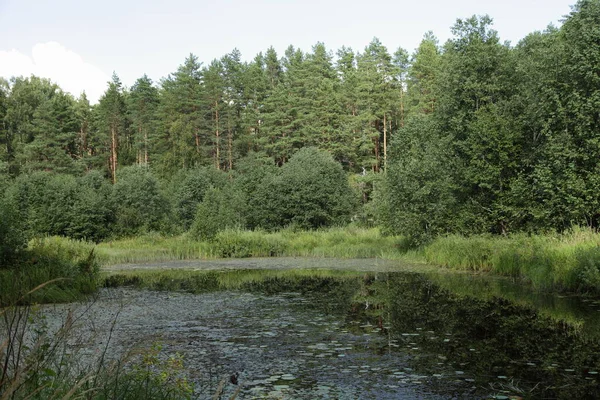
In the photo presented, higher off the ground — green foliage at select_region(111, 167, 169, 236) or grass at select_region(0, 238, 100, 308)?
green foliage at select_region(111, 167, 169, 236)

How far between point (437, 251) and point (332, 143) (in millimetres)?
33587

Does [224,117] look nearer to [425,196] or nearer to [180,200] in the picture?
[180,200]

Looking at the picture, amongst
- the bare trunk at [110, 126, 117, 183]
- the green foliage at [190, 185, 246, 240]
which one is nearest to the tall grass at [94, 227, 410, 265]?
the green foliage at [190, 185, 246, 240]

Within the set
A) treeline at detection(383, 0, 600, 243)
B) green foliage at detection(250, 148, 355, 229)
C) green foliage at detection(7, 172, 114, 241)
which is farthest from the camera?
green foliage at detection(7, 172, 114, 241)

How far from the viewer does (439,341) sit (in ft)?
31.2

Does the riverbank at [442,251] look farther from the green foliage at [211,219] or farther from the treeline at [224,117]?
the treeline at [224,117]

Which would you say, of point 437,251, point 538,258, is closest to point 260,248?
point 437,251

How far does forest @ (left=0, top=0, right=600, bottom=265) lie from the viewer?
893 inches

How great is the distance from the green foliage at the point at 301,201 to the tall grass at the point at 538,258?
54.3 ft

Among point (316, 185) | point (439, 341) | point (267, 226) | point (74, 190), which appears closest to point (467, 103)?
point (316, 185)

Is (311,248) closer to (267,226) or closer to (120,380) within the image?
(267,226)

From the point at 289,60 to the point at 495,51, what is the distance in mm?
48674

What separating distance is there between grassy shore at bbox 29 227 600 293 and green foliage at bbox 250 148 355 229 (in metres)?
4.28

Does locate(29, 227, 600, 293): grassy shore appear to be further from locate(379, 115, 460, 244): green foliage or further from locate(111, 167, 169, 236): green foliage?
locate(111, 167, 169, 236): green foliage
